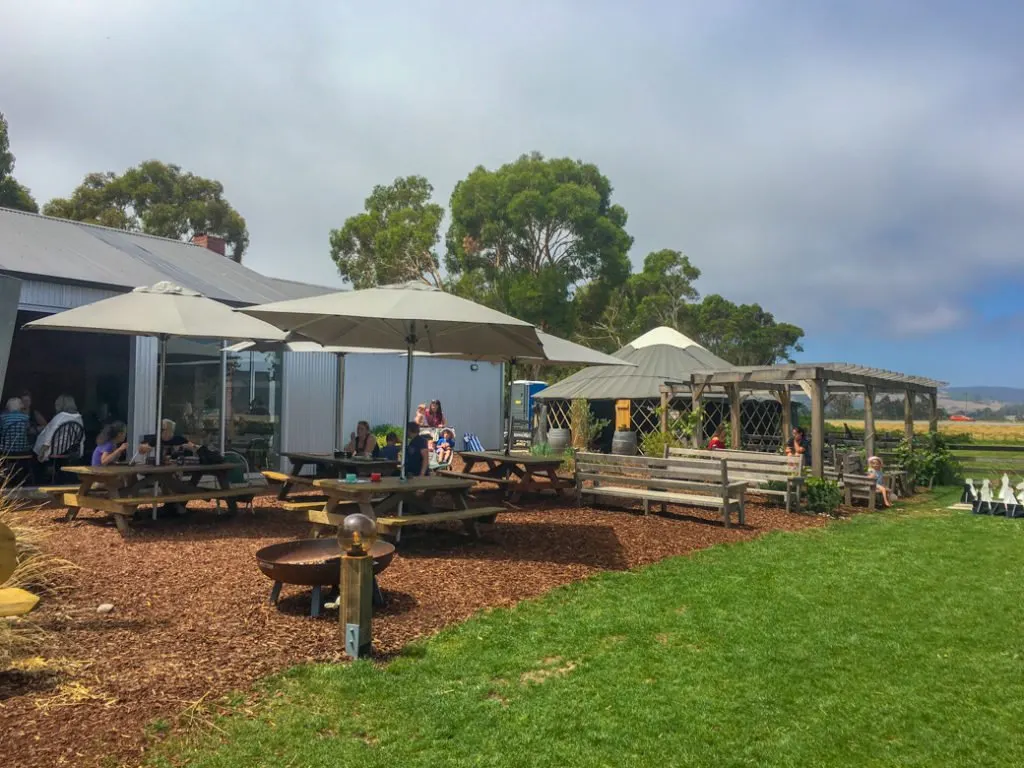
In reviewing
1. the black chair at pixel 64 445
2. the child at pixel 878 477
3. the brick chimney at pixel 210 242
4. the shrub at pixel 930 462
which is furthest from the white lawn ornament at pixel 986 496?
the brick chimney at pixel 210 242

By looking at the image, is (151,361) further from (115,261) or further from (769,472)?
(769,472)

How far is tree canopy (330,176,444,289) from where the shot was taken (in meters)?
35.9

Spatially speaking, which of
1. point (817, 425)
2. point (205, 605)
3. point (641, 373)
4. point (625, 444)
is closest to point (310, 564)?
point (205, 605)

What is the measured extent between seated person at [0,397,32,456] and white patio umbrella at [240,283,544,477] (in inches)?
152

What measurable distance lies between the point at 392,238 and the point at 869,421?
84.5ft

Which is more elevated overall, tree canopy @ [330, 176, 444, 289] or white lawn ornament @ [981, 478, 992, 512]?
tree canopy @ [330, 176, 444, 289]

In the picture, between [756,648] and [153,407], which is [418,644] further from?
[153,407]

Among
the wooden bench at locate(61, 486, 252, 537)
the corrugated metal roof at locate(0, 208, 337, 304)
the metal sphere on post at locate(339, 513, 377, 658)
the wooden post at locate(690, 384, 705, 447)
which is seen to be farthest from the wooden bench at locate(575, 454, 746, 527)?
the corrugated metal roof at locate(0, 208, 337, 304)

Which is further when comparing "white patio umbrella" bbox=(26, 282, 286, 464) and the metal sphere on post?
"white patio umbrella" bbox=(26, 282, 286, 464)

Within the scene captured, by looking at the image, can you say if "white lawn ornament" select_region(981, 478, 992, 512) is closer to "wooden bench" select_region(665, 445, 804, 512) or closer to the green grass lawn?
"wooden bench" select_region(665, 445, 804, 512)

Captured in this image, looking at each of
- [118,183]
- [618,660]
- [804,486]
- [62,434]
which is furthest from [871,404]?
[118,183]

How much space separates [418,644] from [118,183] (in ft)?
116

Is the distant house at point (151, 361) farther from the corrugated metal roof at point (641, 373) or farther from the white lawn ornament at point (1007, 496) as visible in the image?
the white lawn ornament at point (1007, 496)

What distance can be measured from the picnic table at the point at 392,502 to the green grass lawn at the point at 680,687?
5.10 feet
